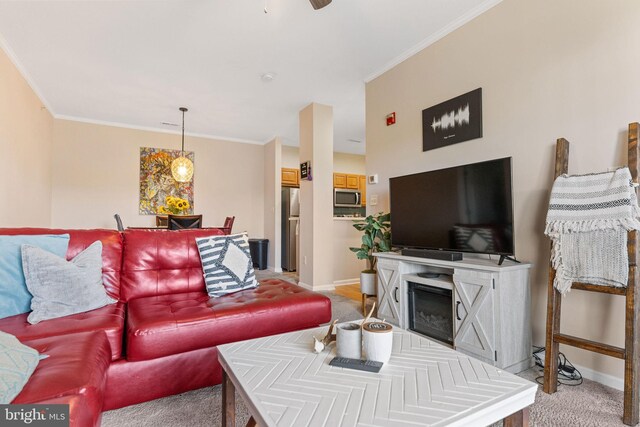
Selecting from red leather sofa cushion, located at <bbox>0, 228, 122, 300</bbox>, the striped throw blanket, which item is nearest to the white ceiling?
the striped throw blanket

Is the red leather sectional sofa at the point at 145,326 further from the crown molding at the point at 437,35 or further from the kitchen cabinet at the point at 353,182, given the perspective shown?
the kitchen cabinet at the point at 353,182

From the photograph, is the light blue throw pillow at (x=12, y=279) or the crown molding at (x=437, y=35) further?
the crown molding at (x=437, y=35)

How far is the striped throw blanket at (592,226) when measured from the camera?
5.52 ft

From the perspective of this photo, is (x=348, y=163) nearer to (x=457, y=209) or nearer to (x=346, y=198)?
(x=346, y=198)

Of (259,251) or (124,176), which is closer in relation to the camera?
(124,176)

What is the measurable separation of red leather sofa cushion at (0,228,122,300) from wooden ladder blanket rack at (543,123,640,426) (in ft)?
8.92

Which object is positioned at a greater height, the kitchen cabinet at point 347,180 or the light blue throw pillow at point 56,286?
the kitchen cabinet at point 347,180

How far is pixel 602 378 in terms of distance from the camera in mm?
1919

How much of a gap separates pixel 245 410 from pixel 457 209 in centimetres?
195

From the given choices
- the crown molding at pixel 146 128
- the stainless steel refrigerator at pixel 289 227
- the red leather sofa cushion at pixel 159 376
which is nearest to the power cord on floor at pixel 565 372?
the red leather sofa cushion at pixel 159 376

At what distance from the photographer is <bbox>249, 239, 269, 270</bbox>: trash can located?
6.21 m

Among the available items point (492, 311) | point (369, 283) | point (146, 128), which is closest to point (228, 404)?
point (492, 311)

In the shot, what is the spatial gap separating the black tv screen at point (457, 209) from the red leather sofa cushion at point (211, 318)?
3.65ft

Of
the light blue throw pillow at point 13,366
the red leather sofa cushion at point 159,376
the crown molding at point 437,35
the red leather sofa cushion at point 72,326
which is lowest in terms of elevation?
the red leather sofa cushion at point 159,376
